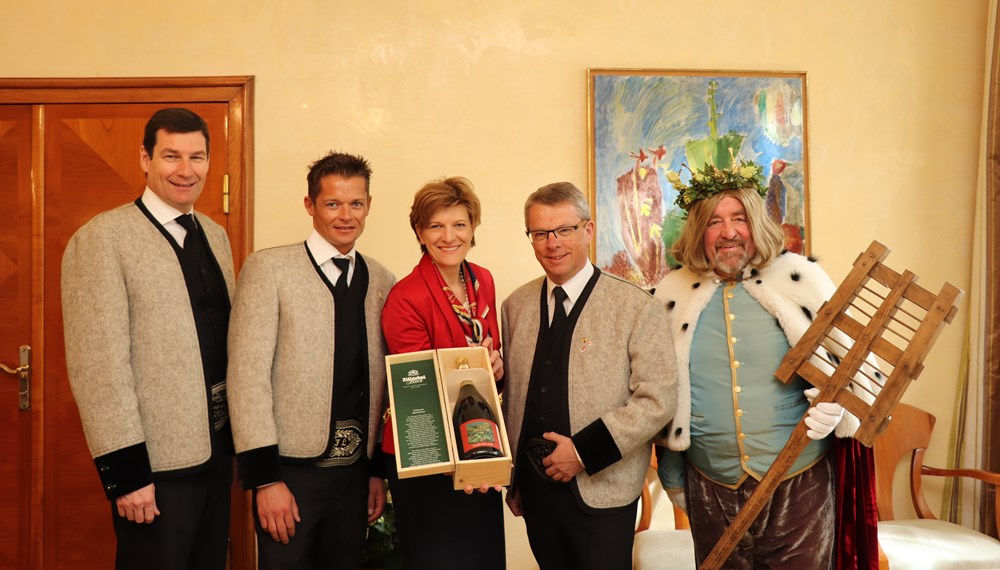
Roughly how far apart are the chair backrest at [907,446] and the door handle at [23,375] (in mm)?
4009

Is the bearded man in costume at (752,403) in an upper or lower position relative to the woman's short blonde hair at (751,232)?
lower

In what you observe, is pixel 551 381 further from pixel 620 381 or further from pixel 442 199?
pixel 442 199

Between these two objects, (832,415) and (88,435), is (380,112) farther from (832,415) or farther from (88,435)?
(832,415)

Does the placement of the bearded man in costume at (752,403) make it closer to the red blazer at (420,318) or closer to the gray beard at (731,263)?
the gray beard at (731,263)

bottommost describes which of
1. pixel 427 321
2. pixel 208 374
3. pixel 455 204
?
pixel 208 374

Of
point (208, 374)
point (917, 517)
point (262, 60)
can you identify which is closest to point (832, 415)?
point (208, 374)

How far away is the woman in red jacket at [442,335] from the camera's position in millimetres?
2133

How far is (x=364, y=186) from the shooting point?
7.52 ft

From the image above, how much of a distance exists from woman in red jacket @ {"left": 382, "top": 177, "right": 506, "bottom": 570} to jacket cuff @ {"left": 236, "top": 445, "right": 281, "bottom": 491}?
1.08ft

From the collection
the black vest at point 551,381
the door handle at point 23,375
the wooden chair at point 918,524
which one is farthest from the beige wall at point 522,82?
the black vest at point 551,381

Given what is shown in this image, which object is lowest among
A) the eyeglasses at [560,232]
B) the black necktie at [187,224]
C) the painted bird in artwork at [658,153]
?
the eyeglasses at [560,232]

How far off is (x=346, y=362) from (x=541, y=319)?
598mm

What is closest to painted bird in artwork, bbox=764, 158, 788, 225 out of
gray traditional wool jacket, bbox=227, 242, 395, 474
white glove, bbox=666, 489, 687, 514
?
white glove, bbox=666, 489, 687, 514

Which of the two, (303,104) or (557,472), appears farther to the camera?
(303,104)
